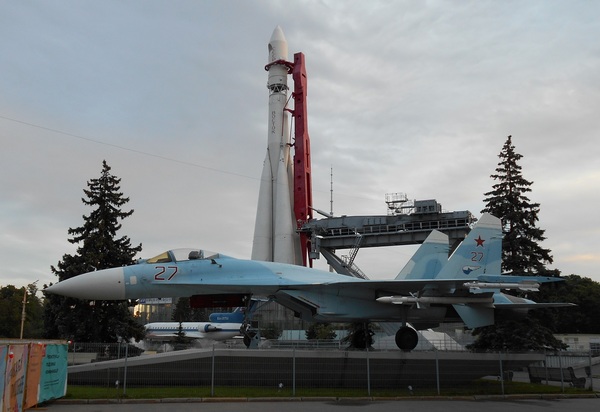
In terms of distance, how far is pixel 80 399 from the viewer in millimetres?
11047

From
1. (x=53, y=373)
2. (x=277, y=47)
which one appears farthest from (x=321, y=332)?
(x=53, y=373)

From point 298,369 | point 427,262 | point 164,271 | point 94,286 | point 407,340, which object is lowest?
point 298,369

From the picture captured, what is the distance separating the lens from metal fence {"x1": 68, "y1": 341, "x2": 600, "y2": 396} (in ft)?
43.4

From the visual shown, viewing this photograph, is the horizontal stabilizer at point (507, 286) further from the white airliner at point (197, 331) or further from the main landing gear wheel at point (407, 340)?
the white airliner at point (197, 331)

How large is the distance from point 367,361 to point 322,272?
3639mm

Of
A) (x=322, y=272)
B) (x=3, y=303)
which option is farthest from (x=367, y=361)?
(x=3, y=303)

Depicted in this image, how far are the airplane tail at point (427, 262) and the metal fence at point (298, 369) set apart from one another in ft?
14.1

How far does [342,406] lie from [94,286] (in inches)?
294

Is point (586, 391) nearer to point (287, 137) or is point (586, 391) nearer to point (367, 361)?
point (367, 361)

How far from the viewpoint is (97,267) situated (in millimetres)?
22203

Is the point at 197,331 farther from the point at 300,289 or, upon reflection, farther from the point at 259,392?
the point at 259,392

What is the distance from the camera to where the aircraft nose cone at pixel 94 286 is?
1374 cm

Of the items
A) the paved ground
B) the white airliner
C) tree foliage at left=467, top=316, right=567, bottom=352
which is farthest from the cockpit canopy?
the white airliner

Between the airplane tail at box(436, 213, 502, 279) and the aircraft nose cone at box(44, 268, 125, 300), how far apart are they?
33.8ft
